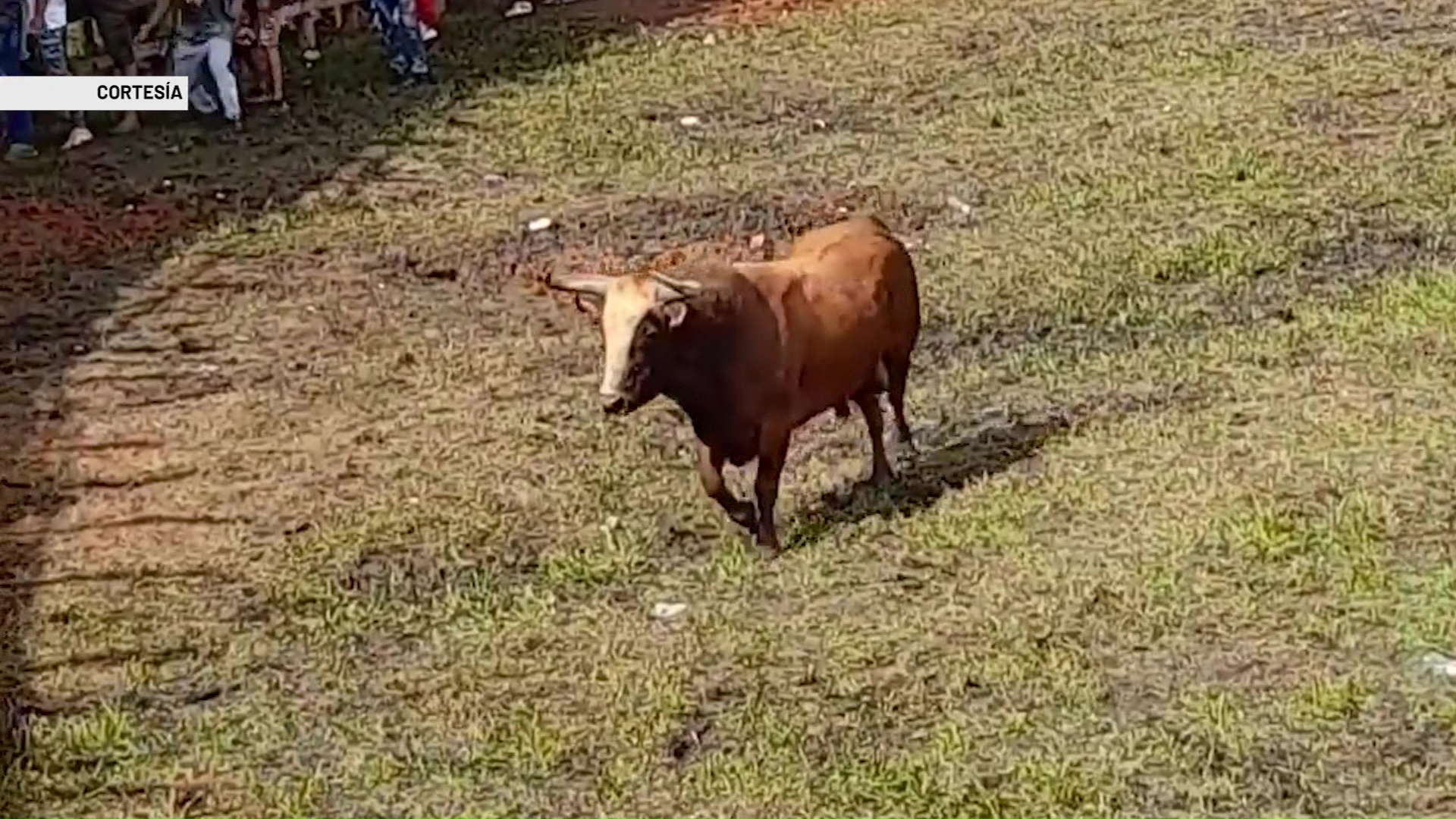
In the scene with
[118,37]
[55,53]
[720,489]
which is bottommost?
[118,37]

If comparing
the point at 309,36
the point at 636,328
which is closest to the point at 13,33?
the point at 309,36

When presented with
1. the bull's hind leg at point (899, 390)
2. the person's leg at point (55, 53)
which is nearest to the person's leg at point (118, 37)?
the person's leg at point (55, 53)

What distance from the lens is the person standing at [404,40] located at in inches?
673

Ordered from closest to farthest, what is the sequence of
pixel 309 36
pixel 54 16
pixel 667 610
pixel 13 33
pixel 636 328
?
pixel 667 610, pixel 636 328, pixel 13 33, pixel 54 16, pixel 309 36

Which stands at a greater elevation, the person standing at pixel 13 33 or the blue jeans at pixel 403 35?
the person standing at pixel 13 33

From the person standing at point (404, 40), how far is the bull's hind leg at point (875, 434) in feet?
25.7

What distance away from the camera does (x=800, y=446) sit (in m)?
10.6

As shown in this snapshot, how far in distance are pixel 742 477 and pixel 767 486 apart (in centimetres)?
81

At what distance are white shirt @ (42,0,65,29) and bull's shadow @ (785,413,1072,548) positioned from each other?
661cm

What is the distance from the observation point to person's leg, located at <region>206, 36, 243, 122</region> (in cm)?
1593

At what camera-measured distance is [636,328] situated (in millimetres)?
8836

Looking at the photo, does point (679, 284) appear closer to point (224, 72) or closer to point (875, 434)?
point (875, 434)

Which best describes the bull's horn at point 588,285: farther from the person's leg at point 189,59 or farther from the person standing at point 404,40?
the person standing at point 404,40

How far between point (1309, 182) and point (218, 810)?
7954 mm
